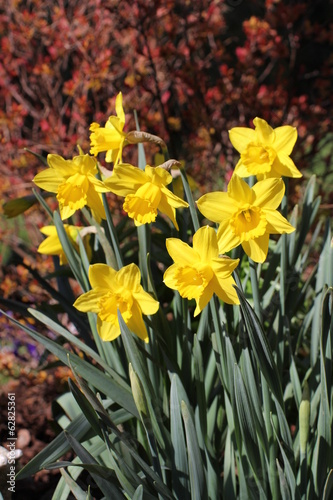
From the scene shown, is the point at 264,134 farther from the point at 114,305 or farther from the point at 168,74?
the point at 168,74

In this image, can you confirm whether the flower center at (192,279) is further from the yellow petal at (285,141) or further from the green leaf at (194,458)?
the yellow petal at (285,141)

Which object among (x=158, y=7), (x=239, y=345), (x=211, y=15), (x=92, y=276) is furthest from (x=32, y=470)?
(x=211, y=15)

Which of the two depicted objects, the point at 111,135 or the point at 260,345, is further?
the point at 111,135

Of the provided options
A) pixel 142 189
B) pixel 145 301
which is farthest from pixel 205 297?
pixel 142 189

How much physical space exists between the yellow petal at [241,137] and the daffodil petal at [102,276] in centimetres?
38

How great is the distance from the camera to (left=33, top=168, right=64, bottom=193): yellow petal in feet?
4.02

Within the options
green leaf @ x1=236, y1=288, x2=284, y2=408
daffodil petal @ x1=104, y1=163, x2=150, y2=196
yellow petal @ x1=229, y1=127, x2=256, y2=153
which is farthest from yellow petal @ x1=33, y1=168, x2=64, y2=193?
green leaf @ x1=236, y1=288, x2=284, y2=408

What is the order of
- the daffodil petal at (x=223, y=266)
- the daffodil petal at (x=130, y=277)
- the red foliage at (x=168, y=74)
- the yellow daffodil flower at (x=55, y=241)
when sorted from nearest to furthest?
the daffodil petal at (x=223, y=266) → the daffodil petal at (x=130, y=277) → the yellow daffodil flower at (x=55, y=241) → the red foliage at (x=168, y=74)

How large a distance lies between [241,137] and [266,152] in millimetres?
77

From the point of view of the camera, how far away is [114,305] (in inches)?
45.4

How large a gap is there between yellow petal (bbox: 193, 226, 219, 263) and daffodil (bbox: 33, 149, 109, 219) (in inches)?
9.4

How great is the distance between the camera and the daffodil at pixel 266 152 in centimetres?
114

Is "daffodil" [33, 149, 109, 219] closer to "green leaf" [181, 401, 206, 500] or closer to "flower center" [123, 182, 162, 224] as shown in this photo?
"flower center" [123, 182, 162, 224]

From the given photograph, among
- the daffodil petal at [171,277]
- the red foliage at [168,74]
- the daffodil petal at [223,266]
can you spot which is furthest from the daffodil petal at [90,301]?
the red foliage at [168,74]
